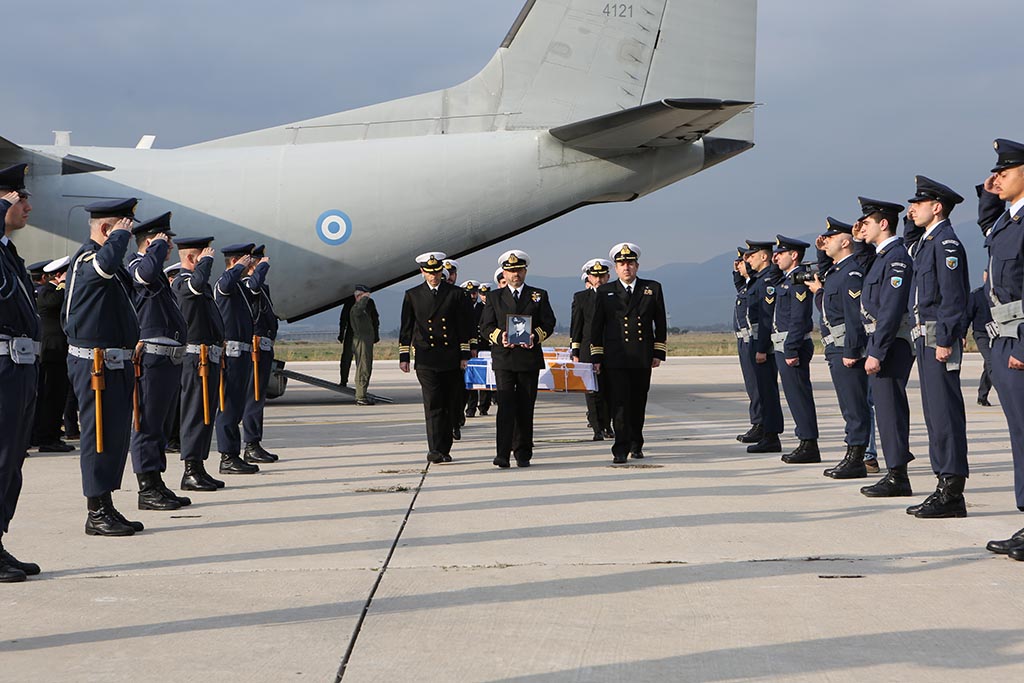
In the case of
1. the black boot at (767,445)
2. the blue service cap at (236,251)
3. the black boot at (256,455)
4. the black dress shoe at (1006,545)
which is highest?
the blue service cap at (236,251)

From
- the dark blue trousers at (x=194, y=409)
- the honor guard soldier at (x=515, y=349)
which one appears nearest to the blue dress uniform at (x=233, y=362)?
the dark blue trousers at (x=194, y=409)

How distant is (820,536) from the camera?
5.50 m

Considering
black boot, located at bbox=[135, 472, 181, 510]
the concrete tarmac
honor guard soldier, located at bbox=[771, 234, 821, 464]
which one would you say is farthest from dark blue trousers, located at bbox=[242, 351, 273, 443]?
honor guard soldier, located at bbox=[771, 234, 821, 464]

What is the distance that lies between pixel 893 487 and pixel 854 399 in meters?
1.25

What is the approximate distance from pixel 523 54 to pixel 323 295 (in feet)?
14.5

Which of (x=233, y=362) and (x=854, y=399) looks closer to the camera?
(x=854, y=399)

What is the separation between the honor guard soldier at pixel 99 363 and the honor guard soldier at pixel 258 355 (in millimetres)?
2944

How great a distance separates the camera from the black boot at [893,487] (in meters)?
6.82

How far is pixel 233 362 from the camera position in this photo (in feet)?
28.0

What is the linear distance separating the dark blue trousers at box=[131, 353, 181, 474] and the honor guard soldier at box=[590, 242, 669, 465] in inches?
149

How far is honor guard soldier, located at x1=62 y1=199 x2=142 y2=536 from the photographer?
572 centimetres

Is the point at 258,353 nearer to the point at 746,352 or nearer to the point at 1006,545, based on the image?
the point at 746,352

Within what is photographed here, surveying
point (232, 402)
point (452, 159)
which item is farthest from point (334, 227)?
point (232, 402)

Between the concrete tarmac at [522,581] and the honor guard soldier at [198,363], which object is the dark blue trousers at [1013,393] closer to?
the concrete tarmac at [522,581]
